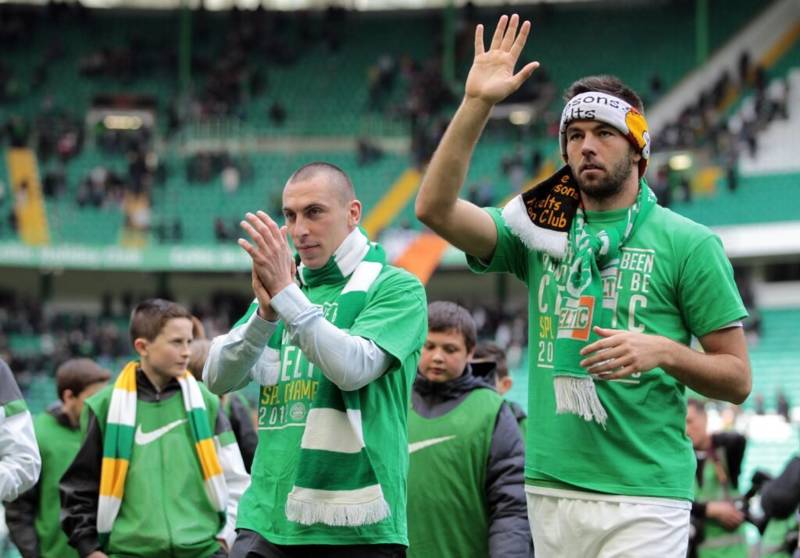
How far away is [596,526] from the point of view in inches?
160

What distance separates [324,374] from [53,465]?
3938 mm

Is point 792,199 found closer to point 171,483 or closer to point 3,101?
point 3,101

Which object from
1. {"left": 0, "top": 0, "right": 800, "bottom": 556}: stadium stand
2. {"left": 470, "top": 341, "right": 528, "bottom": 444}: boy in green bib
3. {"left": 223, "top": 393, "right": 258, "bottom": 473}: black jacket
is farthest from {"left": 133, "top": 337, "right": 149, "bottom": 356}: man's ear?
{"left": 0, "top": 0, "right": 800, "bottom": 556}: stadium stand

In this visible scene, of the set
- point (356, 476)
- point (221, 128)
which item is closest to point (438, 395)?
point (356, 476)

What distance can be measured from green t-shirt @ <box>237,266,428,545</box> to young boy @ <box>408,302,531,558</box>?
47.4 inches

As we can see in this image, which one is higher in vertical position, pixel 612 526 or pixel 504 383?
pixel 504 383

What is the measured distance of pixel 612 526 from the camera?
405 cm

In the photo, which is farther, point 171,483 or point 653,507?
point 171,483

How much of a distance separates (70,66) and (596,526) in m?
39.8

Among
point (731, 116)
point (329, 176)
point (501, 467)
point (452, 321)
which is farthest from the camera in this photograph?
point (731, 116)

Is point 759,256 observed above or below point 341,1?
below

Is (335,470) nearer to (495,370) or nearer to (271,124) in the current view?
(495,370)

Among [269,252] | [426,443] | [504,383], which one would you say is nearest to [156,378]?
[426,443]

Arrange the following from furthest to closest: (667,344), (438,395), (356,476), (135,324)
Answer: (135,324) → (438,395) → (356,476) → (667,344)
